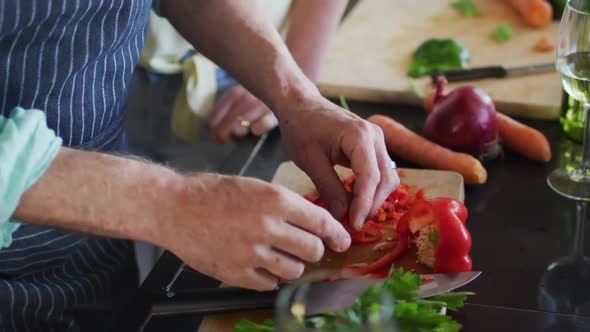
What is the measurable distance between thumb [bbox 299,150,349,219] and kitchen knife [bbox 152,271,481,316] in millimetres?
154

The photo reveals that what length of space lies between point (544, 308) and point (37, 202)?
75 centimetres

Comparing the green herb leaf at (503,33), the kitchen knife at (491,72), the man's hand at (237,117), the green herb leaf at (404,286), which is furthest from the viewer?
the green herb leaf at (503,33)

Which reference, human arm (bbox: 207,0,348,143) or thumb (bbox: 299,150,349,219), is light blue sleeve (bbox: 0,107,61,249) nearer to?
thumb (bbox: 299,150,349,219)

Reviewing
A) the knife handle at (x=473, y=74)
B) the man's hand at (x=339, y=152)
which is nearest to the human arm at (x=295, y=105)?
the man's hand at (x=339, y=152)

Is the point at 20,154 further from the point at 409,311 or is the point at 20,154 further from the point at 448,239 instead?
the point at 448,239

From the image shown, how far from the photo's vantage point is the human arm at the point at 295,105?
1263 millimetres

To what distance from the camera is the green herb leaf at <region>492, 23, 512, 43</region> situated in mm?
2061

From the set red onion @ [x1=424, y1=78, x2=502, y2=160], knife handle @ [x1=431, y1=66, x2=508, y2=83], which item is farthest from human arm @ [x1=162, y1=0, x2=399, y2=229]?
knife handle @ [x1=431, y1=66, x2=508, y2=83]

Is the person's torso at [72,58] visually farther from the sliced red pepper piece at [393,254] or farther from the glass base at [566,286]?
the glass base at [566,286]

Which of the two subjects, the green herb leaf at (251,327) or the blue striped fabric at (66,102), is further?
the blue striped fabric at (66,102)

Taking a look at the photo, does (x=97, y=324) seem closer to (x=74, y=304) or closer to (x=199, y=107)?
(x=74, y=304)

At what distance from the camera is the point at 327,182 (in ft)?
4.37

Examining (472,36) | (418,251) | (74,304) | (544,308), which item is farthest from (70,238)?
(472,36)

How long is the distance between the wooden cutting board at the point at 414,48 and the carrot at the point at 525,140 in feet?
0.45
